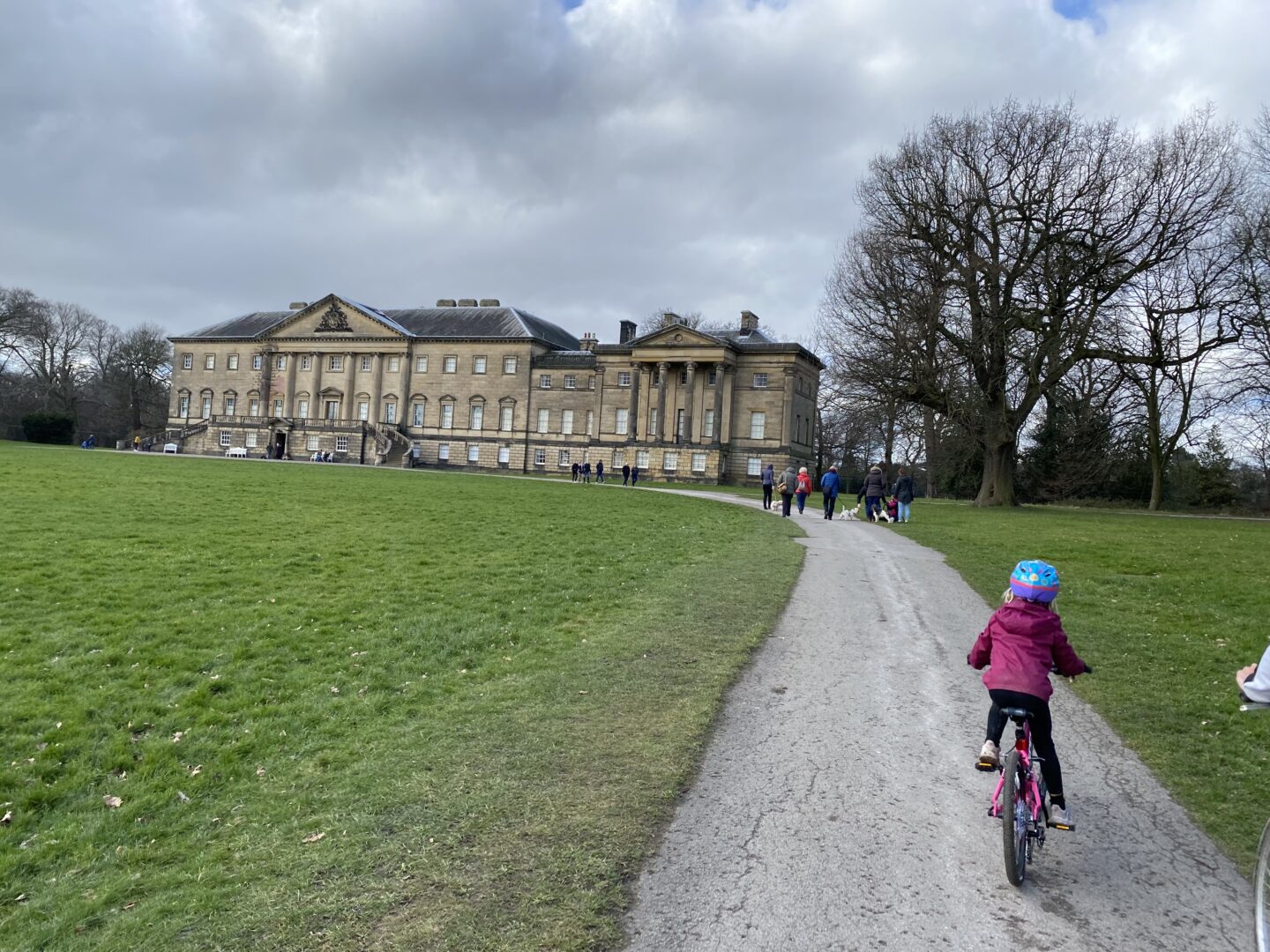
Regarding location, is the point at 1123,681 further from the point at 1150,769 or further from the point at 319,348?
the point at 319,348

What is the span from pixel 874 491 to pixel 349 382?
67212 mm

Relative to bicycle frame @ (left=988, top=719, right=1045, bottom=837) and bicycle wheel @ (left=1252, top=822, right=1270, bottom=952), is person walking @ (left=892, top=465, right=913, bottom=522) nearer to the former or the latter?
bicycle frame @ (left=988, top=719, right=1045, bottom=837)

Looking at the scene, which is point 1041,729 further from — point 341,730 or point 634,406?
point 634,406

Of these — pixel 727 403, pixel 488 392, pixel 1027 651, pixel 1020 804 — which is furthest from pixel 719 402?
pixel 1020 804

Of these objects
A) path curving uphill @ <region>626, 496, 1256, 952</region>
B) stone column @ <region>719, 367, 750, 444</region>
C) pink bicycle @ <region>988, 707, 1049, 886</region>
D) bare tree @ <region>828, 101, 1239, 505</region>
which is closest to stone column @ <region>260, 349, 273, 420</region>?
stone column @ <region>719, 367, 750, 444</region>

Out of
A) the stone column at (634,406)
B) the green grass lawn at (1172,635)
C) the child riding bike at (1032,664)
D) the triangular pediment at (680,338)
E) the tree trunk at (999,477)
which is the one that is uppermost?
the triangular pediment at (680,338)

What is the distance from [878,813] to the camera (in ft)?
19.0

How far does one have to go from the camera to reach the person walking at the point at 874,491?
98.6 ft

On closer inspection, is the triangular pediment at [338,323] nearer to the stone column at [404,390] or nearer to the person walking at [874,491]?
the stone column at [404,390]

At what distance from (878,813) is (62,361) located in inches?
4113

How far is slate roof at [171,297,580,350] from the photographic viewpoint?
83.1 metres

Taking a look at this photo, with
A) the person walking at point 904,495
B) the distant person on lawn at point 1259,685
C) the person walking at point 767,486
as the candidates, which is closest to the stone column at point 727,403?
the person walking at point 767,486

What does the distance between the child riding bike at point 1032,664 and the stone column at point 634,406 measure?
70.6m

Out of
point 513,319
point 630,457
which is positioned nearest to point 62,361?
point 513,319
